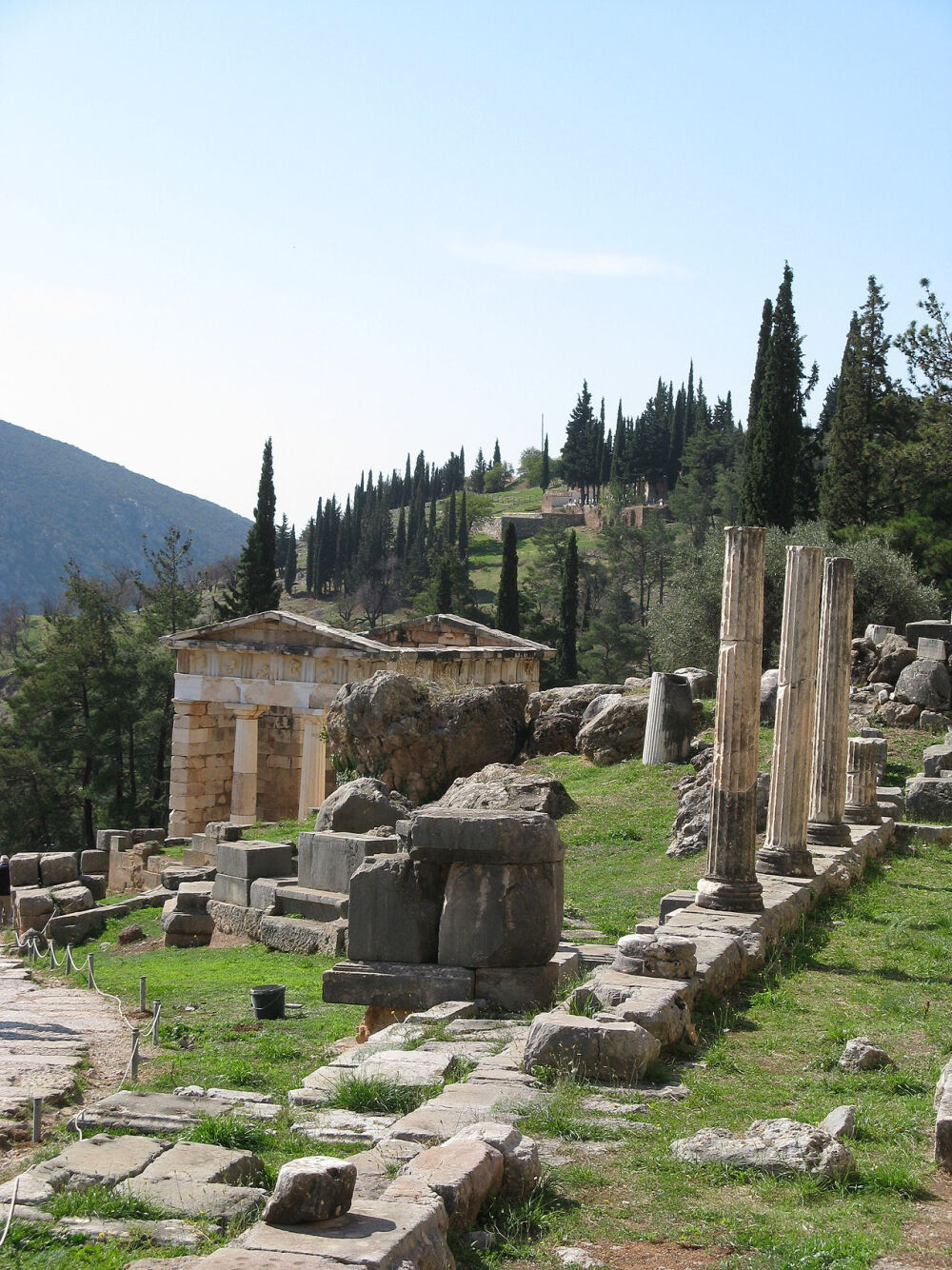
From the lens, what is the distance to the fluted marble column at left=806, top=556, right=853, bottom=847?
1494 cm

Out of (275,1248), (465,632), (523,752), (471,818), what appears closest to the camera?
(275,1248)

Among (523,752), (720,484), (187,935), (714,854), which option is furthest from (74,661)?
(720,484)

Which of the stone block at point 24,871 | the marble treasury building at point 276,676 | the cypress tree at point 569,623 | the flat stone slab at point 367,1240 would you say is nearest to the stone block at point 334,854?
the marble treasury building at point 276,676

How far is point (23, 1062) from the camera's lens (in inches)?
360

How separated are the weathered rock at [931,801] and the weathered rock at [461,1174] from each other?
14.6 m

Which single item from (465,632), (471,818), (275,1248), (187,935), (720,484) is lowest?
(187,935)

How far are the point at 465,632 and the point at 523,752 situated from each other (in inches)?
203

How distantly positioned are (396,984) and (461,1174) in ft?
13.0

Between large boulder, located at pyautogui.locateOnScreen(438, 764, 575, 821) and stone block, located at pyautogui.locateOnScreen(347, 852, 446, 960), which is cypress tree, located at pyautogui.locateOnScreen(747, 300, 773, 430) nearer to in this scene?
→ large boulder, located at pyautogui.locateOnScreen(438, 764, 575, 821)

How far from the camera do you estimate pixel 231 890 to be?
15.3m

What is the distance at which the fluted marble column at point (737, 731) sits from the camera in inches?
439

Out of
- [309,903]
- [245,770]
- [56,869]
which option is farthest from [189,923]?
[245,770]

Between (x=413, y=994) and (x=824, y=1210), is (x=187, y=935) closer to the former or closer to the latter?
(x=413, y=994)

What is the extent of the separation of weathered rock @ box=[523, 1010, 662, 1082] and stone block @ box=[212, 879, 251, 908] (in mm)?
8701
